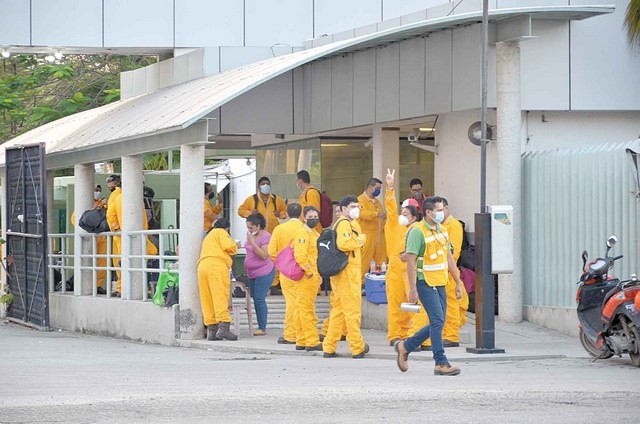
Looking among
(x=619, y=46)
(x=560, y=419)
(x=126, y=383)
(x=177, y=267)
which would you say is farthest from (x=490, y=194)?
(x=560, y=419)

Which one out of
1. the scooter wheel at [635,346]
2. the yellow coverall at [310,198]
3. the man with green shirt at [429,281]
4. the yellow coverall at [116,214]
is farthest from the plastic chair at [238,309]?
the scooter wheel at [635,346]

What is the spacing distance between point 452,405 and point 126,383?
11.4ft

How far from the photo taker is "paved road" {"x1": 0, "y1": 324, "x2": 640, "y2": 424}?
10312mm

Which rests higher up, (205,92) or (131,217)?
(205,92)

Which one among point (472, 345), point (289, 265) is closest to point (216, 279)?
point (289, 265)

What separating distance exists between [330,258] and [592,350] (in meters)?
3.15

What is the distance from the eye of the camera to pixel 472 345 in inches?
653

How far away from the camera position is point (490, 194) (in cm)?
1911

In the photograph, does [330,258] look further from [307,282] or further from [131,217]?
[131,217]

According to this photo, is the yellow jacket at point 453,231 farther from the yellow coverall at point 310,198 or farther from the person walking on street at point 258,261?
the yellow coverall at point 310,198

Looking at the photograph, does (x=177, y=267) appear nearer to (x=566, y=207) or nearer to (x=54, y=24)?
(x=566, y=207)

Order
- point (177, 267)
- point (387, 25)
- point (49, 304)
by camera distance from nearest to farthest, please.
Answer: point (177, 267) < point (387, 25) < point (49, 304)

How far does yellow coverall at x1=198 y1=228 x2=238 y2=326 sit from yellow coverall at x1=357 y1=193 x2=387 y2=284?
2.78 metres

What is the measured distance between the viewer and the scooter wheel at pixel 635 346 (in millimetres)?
13789
